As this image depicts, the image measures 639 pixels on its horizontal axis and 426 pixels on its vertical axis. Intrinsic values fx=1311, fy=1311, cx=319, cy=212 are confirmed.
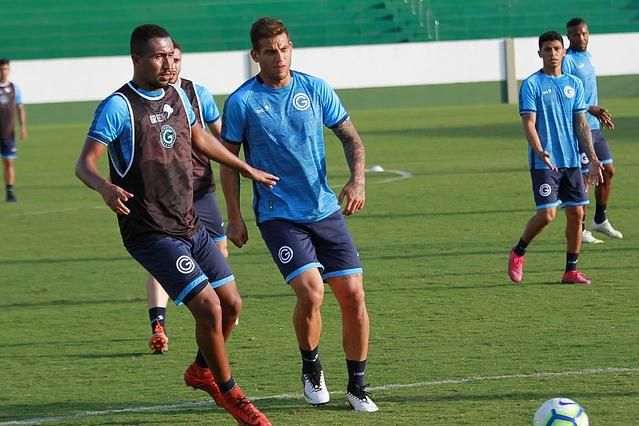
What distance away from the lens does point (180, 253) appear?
6719 millimetres

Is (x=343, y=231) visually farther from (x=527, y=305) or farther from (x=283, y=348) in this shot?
(x=527, y=305)

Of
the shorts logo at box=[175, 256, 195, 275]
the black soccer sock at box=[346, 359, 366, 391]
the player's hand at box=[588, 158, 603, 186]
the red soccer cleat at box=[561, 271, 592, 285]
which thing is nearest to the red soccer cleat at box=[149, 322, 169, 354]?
the black soccer sock at box=[346, 359, 366, 391]

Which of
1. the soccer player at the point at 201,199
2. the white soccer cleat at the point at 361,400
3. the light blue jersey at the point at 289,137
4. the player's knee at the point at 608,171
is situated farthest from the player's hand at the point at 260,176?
the player's knee at the point at 608,171

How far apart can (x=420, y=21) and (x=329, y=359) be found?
3887 cm

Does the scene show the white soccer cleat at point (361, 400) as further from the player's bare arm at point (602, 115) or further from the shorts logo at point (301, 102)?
the player's bare arm at point (602, 115)

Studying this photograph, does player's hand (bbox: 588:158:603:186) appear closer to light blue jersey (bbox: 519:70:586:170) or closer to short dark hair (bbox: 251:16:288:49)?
light blue jersey (bbox: 519:70:586:170)

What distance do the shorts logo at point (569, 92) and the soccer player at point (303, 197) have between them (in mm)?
4325

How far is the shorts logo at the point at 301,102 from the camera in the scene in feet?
23.3

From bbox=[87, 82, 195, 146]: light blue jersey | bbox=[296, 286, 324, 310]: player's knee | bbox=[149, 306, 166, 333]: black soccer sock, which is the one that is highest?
bbox=[87, 82, 195, 146]: light blue jersey

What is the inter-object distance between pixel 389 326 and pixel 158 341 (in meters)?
1.73

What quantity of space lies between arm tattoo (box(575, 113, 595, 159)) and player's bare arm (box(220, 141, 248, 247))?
179 inches

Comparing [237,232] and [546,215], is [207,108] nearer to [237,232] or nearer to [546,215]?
[237,232]

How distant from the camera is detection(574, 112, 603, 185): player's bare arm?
1098cm

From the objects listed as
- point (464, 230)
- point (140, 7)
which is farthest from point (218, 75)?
point (464, 230)
